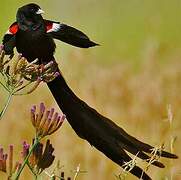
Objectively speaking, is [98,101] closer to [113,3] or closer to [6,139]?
[6,139]

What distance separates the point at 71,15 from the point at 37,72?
695cm

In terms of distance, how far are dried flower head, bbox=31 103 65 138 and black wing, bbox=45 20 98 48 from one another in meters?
0.42

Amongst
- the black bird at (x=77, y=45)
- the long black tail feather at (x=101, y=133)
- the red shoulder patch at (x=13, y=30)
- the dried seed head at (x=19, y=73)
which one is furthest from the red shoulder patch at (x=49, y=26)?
the dried seed head at (x=19, y=73)

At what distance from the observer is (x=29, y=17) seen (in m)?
3.33

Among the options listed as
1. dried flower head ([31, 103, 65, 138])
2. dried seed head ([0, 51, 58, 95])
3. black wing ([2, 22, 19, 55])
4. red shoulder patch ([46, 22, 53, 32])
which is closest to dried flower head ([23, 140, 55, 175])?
dried flower head ([31, 103, 65, 138])

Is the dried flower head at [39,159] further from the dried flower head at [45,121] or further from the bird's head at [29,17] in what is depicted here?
the bird's head at [29,17]

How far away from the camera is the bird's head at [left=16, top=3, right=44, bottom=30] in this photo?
10.9 ft

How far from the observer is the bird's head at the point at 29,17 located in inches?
130

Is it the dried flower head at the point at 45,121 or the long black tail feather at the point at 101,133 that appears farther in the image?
the long black tail feather at the point at 101,133

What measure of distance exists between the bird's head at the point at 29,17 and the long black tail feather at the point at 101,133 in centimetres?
30

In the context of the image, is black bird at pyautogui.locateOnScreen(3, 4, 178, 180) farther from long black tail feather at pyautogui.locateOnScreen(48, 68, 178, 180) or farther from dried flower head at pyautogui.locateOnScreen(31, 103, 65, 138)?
dried flower head at pyautogui.locateOnScreen(31, 103, 65, 138)

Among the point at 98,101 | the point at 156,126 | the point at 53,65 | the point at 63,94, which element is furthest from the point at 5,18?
the point at 53,65

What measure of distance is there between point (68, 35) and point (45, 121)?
0.51 m

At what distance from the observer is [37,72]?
2785 millimetres
